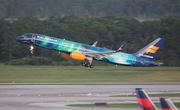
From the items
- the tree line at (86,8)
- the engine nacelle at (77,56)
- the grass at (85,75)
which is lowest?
the grass at (85,75)

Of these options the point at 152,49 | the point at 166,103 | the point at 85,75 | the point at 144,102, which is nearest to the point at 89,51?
the point at 85,75

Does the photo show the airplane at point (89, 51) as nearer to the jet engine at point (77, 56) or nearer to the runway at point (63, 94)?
the jet engine at point (77, 56)

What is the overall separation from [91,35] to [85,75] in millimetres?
29243

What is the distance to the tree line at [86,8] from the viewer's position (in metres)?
136

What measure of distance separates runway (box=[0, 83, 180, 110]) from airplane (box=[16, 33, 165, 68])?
1364cm

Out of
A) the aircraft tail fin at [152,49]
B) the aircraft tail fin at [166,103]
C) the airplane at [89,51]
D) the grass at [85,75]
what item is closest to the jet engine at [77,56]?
the airplane at [89,51]

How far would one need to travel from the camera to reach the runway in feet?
124

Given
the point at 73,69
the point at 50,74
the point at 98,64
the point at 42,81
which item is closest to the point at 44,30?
the point at 98,64

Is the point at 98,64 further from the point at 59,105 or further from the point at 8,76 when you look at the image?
the point at 59,105

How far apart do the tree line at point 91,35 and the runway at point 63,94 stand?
2795 cm

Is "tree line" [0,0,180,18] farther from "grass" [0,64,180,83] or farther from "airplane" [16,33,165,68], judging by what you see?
"airplane" [16,33,165,68]

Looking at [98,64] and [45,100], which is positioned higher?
[98,64]

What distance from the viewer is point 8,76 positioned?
61.3m

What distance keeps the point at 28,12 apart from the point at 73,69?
67813 mm
